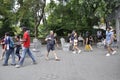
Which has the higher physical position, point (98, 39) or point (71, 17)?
point (71, 17)

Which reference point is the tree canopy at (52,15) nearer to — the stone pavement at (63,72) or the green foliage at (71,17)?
the green foliage at (71,17)

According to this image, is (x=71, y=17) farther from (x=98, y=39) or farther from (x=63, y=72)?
Result: (x=63, y=72)

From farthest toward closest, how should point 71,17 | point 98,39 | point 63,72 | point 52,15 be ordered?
point 52,15 → point 71,17 → point 98,39 → point 63,72

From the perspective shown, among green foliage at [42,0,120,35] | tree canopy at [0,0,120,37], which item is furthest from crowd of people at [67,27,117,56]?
tree canopy at [0,0,120,37]

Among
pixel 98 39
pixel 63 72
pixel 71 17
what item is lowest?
pixel 98 39

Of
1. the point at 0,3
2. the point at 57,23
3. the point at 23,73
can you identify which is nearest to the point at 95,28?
the point at 57,23

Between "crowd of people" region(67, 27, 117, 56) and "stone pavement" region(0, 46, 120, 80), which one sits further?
"crowd of people" region(67, 27, 117, 56)

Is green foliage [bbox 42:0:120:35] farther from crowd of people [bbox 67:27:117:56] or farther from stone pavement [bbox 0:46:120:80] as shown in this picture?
stone pavement [bbox 0:46:120:80]

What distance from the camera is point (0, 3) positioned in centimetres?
4384

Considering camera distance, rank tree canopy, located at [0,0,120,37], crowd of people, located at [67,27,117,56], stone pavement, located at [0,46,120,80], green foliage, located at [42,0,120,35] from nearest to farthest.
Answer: stone pavement, located at [0,46,120,80], crowd of people, located at [67,27,117,56], green foliage, located at [42,0,120,35], tree canopy, located at [0,0,120,37]

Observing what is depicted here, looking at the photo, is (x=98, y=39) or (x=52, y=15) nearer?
(x=98, y=39)

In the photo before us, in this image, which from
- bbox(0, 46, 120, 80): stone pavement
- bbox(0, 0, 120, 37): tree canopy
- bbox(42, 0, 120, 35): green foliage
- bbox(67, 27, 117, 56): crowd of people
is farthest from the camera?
bbox(0, 0, 120, 37): tree canopy

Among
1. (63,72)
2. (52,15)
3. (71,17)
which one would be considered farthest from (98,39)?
(63,72)

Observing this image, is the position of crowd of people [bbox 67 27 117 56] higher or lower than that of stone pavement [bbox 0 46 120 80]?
higher
